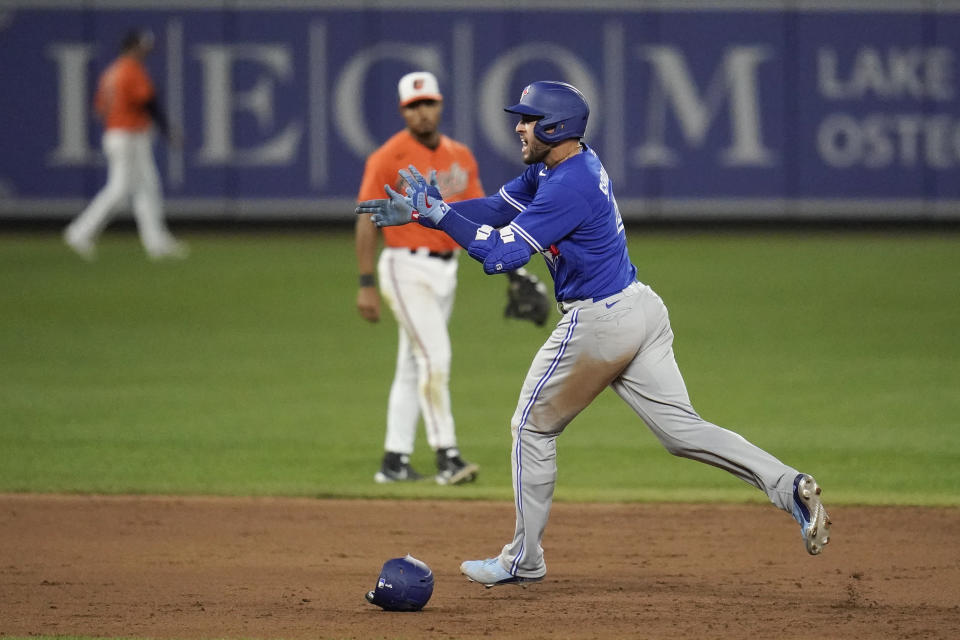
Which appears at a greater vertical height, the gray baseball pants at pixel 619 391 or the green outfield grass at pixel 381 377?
the gray baseball pants at pixel 619 391

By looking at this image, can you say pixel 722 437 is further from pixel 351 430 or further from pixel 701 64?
pixel 701 64

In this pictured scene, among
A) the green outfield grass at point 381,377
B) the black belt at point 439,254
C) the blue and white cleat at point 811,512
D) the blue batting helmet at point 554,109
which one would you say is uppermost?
the blue batting helmet at point 554,109

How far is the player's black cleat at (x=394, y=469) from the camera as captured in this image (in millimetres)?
8398

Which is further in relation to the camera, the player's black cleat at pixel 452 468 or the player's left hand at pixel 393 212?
the player's black cleat at pixel 452 468

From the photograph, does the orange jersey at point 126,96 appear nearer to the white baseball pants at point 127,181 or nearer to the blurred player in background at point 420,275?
the white baseball pants at point 127,181

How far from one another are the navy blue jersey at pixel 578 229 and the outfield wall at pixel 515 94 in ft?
50.2

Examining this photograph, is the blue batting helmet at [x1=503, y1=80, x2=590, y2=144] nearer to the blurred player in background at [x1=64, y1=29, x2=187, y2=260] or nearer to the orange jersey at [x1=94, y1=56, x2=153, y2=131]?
the blurred player in background at [x1=64, y1=29, x2=187, y2=260]

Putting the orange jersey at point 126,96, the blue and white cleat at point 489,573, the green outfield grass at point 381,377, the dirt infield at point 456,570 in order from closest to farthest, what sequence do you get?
the dirt infield at point 456,570 < the blue and white cleat at point 489,573 < the green outfield grass at point 381,377 < the orange jersey at point 126,96

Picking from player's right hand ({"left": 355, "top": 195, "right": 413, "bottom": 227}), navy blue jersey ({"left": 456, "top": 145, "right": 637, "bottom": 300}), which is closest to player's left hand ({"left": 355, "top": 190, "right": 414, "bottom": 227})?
player's right hand ({"left": 355, "top": 195, "right": 413, "bottom": 227})

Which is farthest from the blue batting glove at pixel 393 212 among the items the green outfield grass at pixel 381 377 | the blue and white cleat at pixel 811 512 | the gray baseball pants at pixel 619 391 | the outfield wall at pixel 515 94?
the outfield wall at pixel 515 94

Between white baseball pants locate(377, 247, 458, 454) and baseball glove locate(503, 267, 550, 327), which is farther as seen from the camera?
white baseball pants locate(377, 247, 458, 454)

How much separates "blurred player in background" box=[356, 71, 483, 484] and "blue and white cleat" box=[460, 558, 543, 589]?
2.02 metres

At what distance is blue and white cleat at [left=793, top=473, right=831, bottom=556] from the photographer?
18.9 feet

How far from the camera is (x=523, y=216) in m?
5.74
